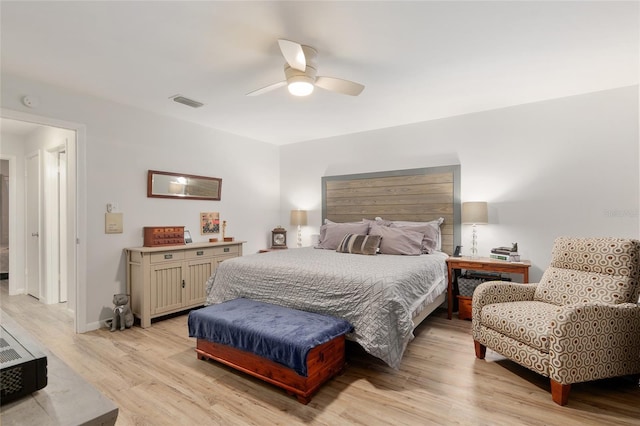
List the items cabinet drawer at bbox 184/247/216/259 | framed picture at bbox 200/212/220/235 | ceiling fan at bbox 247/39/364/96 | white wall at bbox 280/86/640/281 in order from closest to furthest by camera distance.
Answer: ceiling fan at bbox 247/39/364/96, white wall at bbox 280/86/640/281, cabinet drawer at bbox 184/247/216/259, framed picture at bbox 200/212/220/235

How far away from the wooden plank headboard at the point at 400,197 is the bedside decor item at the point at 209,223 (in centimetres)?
168

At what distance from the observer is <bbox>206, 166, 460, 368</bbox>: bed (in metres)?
2.32

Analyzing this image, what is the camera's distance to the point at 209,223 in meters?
4.59

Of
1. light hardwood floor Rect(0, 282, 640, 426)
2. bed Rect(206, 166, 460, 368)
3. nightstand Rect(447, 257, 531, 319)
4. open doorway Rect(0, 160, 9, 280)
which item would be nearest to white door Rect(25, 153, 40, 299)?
open doorway Rect(0, 160, 9, 280)

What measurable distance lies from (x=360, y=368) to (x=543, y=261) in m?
2.55

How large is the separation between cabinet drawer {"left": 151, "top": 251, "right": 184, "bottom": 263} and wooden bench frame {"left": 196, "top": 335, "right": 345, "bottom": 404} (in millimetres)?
1420

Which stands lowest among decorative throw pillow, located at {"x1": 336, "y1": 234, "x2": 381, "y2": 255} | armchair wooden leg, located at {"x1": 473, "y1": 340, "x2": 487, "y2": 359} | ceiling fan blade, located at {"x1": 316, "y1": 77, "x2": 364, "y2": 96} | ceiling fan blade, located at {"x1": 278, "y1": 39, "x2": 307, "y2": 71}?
armchair wooden leg, located at {"x1": 473, "y1": 340, "x2": 487, "y2": 359}

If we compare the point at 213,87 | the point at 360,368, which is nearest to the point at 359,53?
the point at 213,87

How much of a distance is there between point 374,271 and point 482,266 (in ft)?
5.35

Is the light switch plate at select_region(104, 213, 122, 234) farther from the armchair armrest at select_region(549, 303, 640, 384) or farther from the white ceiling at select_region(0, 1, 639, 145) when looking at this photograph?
the armchair armrest at select_region(549, 303, 640, 384)

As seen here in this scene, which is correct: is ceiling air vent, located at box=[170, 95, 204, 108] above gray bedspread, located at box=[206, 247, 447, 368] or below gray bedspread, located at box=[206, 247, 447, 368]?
above

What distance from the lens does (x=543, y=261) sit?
142 inches

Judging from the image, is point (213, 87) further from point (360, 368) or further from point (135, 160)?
point (360, 368)

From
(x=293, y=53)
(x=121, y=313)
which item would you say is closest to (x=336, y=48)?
(x=293, y=53)
